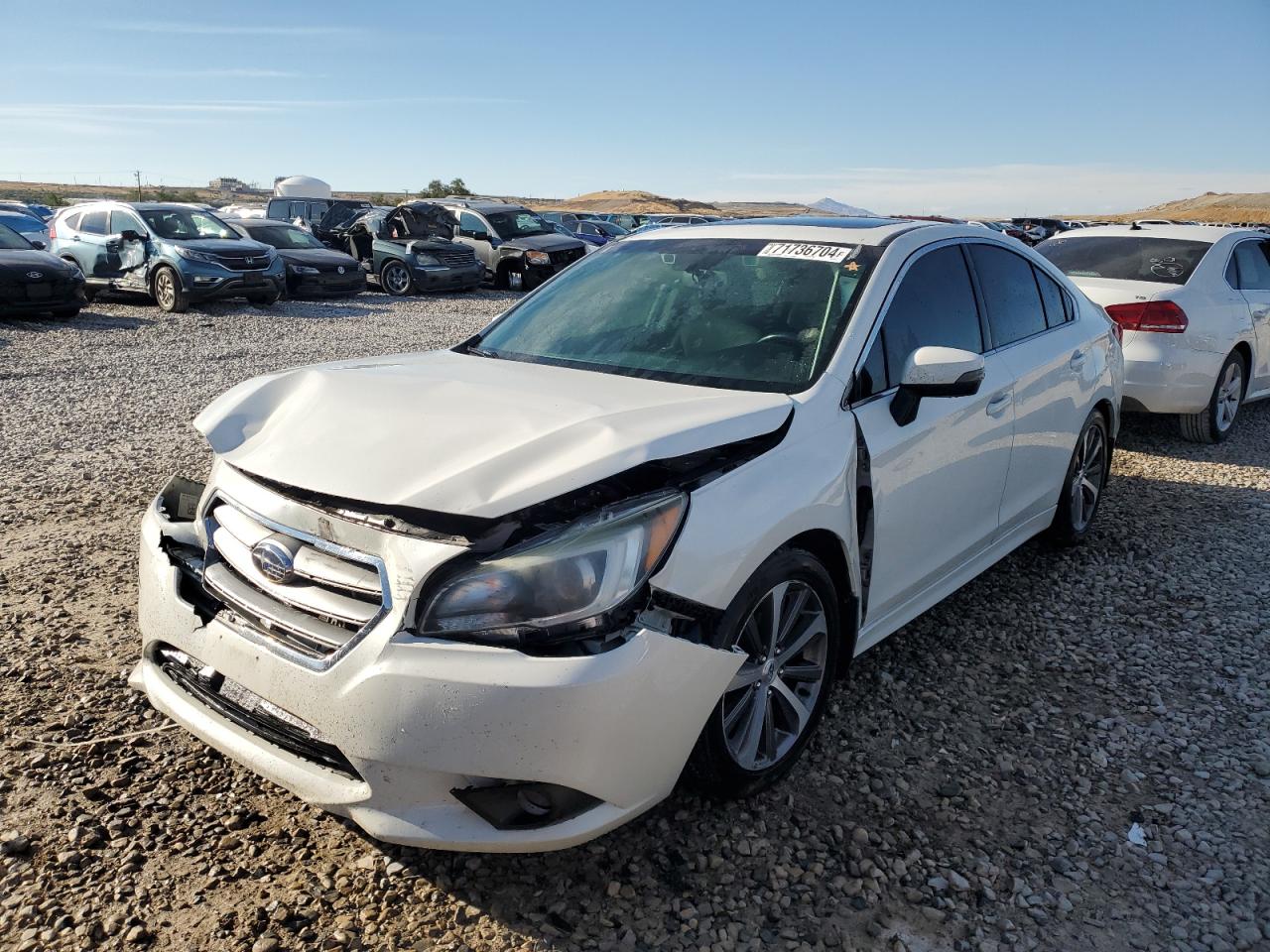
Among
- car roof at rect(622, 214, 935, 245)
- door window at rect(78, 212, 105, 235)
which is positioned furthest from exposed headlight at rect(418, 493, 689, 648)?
door window at rect(78, 212, 105, 235)

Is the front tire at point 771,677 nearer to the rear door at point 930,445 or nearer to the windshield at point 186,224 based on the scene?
the rear door at point 930,445

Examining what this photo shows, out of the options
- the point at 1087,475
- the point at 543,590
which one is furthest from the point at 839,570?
the point at 1087,475

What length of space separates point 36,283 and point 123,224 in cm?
283

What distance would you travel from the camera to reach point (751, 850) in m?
2.79

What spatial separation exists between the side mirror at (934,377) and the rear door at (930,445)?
6 cm

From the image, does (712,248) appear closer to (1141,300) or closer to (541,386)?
(541,386)

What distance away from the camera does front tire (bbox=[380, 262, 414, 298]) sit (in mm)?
19703

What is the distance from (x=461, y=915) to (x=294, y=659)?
782mm

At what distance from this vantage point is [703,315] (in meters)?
3.66

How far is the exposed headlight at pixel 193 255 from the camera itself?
1535cm

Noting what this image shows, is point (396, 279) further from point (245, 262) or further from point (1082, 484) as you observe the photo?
point (1082, 484)

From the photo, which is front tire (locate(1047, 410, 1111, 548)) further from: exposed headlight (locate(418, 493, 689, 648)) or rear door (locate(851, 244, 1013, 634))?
exposed headlight (locate(418, 493, 689, 648))

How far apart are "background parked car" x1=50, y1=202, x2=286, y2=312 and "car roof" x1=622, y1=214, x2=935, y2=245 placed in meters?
12.9

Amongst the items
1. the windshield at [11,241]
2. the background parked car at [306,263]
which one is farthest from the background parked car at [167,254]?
A: the windshield at [11,241]
